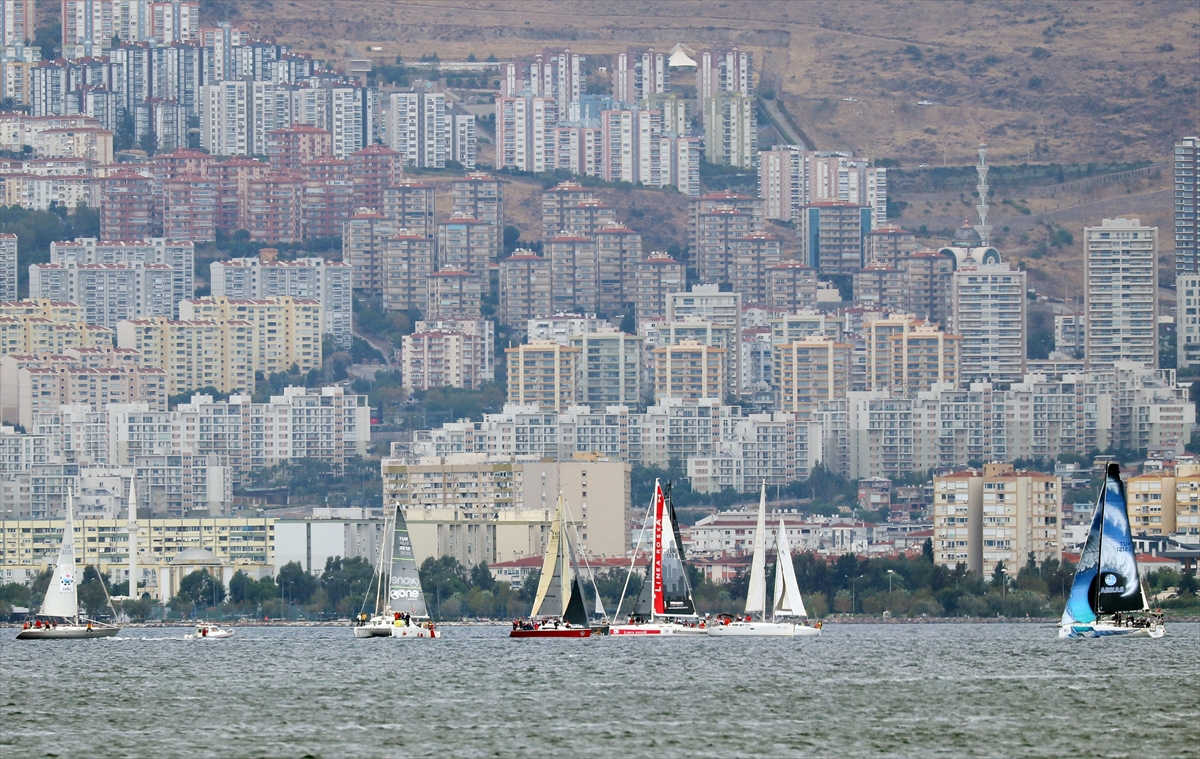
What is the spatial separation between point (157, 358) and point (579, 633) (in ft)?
265

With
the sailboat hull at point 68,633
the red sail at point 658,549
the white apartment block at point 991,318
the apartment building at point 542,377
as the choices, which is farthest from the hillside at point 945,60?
the red sail at point 658,549

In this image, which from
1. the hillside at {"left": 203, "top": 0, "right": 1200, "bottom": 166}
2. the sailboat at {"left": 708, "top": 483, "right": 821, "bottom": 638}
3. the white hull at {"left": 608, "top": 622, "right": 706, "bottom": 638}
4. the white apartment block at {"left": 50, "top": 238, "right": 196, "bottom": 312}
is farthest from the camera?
the hillside at {"left": 203, "top": 0, "right": 1200, "bottom": 166}

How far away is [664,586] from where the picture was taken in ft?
222

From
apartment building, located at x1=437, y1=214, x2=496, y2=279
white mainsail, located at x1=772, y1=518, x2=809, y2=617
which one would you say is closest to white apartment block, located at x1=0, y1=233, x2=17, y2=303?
apartment building, located at x1=437, y1=214, x2=496, y2=279

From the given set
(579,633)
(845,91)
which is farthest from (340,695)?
(845,91)

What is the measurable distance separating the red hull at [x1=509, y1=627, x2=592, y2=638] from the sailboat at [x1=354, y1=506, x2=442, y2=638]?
2.45m

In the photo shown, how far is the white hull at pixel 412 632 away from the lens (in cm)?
7250

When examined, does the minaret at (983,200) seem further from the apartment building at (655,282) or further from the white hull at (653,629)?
the white hull at (653,629)

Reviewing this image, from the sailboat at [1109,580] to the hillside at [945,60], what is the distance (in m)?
120

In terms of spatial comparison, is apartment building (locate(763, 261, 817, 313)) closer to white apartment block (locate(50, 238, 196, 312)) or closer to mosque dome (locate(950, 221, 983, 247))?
mosque dome (locate(950, 221, 983, 247))

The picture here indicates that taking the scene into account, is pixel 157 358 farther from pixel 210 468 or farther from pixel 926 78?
pixel 926 78

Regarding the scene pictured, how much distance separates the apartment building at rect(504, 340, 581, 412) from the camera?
142 m

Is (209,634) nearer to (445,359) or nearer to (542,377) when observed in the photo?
(542,377)

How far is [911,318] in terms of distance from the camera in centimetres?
15375
